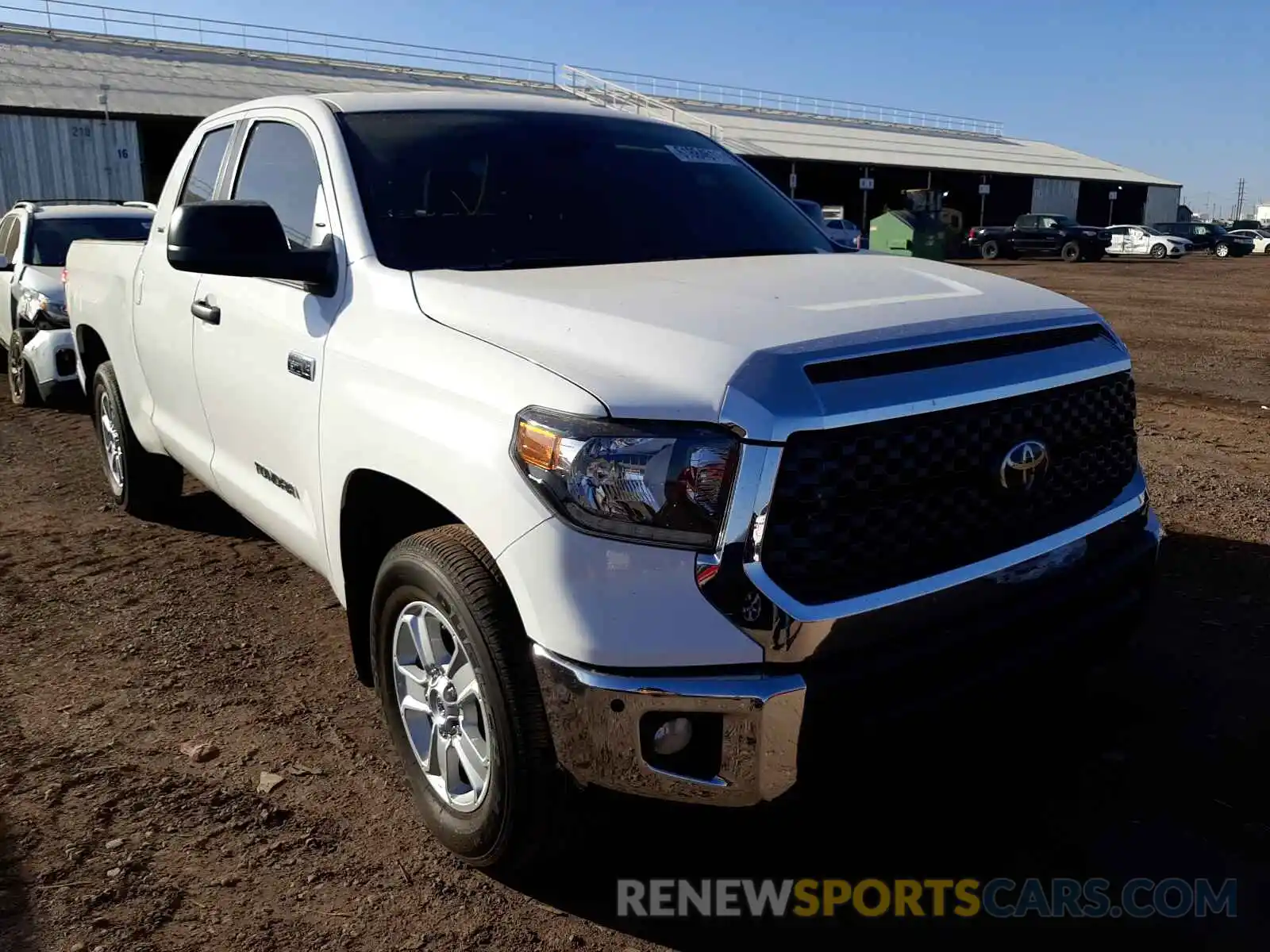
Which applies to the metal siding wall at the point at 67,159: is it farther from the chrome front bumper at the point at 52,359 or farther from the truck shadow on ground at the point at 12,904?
the truck shadow on ground at the point at 12,904

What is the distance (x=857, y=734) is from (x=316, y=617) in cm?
287

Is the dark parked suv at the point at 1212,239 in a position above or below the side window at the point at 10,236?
below

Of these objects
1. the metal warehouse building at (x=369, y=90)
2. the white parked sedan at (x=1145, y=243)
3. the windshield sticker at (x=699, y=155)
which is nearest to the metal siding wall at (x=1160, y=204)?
the metal warehouse building at (x=369, y=90)

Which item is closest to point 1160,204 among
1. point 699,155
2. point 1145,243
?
point 1145,243

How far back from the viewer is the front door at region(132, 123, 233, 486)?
4113 millimetres

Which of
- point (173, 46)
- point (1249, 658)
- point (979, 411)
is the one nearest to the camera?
point (979, 411)

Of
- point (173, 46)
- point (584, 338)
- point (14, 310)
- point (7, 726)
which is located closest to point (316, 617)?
point (7, 726)

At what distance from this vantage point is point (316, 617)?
444cm

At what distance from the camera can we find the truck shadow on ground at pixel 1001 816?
246 centimetres

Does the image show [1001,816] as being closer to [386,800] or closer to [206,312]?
[386,800]

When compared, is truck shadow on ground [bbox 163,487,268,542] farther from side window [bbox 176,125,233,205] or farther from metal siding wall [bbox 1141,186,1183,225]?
metal siding wall [bbox 1141,186,1183,225]

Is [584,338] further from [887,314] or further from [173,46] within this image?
[173,46]

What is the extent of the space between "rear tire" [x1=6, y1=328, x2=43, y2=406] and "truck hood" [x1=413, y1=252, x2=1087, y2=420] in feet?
24.4

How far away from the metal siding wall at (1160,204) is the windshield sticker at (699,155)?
65.2m
